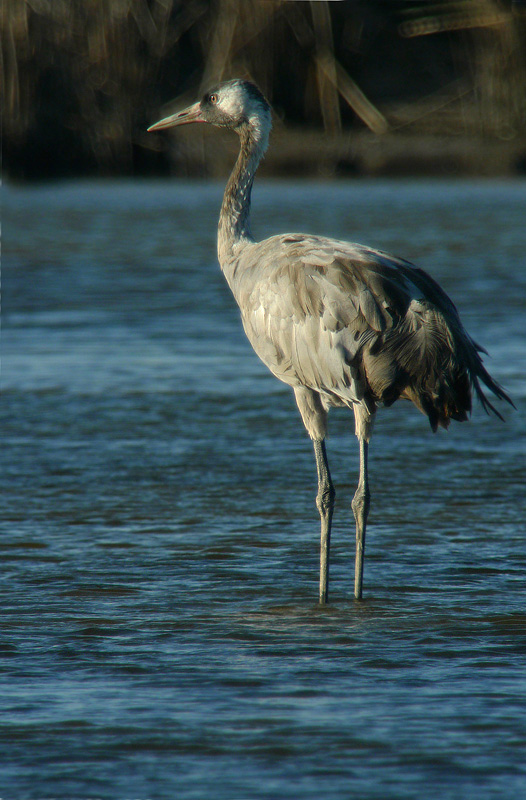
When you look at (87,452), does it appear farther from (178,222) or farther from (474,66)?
(474,66)

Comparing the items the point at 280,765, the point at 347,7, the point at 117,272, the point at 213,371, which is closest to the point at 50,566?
the point at 280,765

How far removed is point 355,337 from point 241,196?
1.51 meters

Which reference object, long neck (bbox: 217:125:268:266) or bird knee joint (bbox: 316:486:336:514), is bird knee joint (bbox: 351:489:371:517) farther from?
long neck (bbox: 217:125:268:266)

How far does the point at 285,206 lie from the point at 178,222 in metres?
2.41

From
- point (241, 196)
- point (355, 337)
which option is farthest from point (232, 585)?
point (241, 196)

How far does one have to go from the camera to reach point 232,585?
631 cm

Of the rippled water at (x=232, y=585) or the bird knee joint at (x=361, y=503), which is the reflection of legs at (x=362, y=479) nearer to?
the bird knee joint at (x=361, y=503)

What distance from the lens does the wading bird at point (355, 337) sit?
19.4 ft

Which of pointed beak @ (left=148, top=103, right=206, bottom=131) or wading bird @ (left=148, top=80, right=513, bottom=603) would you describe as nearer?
wading bird @ (left=148, top=80, right=513, bottom=603)

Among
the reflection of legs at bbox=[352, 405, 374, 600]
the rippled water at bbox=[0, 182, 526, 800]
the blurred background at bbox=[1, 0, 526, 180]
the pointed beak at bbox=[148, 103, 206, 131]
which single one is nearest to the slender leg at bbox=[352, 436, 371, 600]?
the reflection of legs at bbox=[352, 405, 374, 600]

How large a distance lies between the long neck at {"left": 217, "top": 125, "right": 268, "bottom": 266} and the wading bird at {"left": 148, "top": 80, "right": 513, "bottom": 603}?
0.45 metres

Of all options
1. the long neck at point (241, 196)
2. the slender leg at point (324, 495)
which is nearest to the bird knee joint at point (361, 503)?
the slender leg at point (324, 495)

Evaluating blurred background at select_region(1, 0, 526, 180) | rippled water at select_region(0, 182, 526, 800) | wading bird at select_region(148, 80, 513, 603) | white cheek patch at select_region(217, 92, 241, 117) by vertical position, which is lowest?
rippled water at select_region(0, 182, 526, 800)

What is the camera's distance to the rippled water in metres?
4.37
